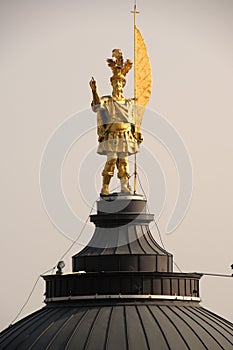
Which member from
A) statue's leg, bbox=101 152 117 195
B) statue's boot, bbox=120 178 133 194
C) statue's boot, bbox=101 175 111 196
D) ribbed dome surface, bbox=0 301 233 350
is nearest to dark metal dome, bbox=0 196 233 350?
ribbed dome surface, bbox=0 301 233 350

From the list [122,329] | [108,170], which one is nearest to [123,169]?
[108,170]

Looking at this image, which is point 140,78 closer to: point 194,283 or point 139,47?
point 139,47

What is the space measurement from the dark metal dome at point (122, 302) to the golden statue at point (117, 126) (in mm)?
2545

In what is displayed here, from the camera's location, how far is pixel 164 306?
9794cm

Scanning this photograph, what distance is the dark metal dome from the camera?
93625 millimetres

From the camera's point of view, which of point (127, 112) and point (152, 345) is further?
point (127, 112)

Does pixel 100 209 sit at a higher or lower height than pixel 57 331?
higher

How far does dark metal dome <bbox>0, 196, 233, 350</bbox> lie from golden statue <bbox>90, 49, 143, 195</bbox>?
2.55 metres

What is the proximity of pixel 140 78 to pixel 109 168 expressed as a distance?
6.80 metres

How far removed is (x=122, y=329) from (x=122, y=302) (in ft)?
13.6

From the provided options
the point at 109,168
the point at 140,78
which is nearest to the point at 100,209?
the point at 109,168

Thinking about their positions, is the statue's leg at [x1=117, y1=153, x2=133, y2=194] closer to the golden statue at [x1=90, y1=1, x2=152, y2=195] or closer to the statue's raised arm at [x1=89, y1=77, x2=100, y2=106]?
the golden statue at [x1=90, y1=1, x2=152, y2=195]

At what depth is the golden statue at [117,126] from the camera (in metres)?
105

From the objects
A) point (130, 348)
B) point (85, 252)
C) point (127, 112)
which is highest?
point (127, 112)
